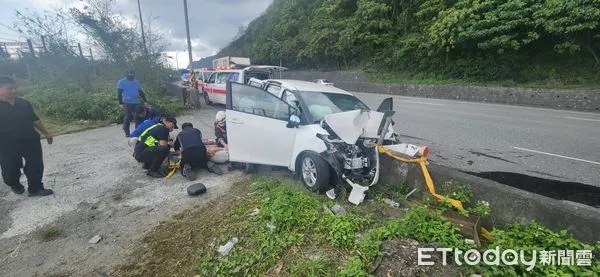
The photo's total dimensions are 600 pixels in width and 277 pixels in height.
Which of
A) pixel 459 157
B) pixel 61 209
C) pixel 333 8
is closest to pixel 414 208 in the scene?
pixel 459 157

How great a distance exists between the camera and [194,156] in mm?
4926

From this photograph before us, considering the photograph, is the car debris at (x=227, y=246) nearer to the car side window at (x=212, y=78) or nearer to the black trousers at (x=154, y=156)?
the black trousers at (x=154, y=156)

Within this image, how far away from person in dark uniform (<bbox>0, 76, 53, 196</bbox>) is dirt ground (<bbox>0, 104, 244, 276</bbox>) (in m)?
0.27

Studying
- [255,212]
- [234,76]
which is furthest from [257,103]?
[234,76]

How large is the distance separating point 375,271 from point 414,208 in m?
0.96

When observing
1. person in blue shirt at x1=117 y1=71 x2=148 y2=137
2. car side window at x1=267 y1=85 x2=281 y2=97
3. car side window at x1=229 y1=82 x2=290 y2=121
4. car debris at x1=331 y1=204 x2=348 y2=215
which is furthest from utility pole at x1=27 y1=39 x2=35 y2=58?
car debris at x1=331 y1=204 x2=348 y2=215

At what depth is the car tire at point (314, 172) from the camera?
3.73 metres

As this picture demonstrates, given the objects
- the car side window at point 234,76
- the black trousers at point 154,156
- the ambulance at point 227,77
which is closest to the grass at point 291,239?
the black trousers at point 154,156

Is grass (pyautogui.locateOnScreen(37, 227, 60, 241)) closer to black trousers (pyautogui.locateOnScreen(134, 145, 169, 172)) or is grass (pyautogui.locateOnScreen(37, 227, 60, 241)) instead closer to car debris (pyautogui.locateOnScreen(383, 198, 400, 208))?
black trousers (pyautogui.locateOnScreen(134, 145, 169, 172))

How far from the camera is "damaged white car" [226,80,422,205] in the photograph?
3.66 meters

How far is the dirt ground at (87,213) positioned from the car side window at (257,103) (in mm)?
1138

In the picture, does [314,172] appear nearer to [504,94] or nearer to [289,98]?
[289,98]

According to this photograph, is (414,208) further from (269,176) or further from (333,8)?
(333,8)

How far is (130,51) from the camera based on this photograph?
1529 cm
